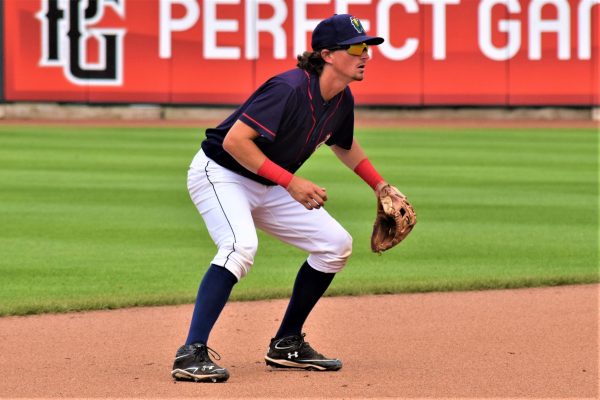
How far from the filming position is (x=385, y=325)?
689 cm

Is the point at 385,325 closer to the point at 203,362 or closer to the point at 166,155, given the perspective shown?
the point at 203,362

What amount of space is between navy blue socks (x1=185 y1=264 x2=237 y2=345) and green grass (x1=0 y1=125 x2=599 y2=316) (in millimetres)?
2117

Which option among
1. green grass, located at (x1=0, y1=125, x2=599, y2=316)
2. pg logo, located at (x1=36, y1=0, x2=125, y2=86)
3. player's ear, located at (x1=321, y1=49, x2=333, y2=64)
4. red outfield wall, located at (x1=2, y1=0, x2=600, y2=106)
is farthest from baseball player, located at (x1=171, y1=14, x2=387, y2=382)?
pg logo, located at (x1=36, y1=0, x2=125, y2=86)

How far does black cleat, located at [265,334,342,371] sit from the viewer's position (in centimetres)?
571

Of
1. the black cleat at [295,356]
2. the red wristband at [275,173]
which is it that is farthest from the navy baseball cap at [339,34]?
the black cleat at [295,356]

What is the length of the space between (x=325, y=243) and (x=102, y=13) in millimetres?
21955

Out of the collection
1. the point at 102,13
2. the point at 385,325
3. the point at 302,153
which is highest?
the point at 102,13

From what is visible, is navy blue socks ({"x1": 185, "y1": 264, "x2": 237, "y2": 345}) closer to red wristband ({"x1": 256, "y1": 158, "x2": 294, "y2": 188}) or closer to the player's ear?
red wristband ({"x1": 256, "y1": 158, "x2": 294, "y2": 188})

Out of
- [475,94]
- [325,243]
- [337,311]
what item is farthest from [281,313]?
[475,94]

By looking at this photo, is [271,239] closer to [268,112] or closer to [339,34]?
[339,34]

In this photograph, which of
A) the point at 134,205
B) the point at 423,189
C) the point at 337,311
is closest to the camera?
the point at 337,311

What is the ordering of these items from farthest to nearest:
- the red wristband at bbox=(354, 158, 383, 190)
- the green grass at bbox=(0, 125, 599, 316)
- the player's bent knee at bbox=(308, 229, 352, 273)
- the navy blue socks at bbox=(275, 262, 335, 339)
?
the green grass at bbox=(0, 125, 599, 316) < the red wristband at bbox=(354, 158, 383, 190) < the navy blue socks at bbox=(275, 262, 335, 339) < the player's bent knee at bbox=(308, 229, 352, 273)

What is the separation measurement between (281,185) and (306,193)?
0.12m

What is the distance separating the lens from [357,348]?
6.23m
